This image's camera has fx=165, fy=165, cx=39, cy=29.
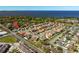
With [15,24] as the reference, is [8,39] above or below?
below

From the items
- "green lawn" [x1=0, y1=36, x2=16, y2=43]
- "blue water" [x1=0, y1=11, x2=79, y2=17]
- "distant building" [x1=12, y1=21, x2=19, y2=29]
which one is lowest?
"green lawn" [x1=0, y1=36, x2=16, y2=43]

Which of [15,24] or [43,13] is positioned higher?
[43,13]

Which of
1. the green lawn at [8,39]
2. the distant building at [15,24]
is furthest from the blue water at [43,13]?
the green lawn at [8,39]

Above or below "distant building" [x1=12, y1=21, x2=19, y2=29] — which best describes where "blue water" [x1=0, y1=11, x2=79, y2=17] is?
above

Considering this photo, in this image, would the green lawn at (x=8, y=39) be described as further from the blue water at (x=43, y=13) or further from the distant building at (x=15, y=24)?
the blue water at (x=43, y=13)

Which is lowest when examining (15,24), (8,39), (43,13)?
(8,39)

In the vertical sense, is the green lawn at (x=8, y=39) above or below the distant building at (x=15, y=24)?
below

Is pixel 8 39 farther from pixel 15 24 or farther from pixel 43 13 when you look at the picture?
pixel 43 13

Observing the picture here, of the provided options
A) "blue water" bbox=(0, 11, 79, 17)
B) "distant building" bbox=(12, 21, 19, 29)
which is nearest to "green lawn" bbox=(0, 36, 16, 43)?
"distant building" bbox=(12, 21, 19, 29)

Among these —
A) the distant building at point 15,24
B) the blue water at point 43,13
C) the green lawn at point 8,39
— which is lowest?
the green lawn at point 8,39

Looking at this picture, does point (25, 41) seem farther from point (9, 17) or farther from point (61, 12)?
point (61, 12)

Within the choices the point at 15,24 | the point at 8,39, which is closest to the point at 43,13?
the point at 15,24

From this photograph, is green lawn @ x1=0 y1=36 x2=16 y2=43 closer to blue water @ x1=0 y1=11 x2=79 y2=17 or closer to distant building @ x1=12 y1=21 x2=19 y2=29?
distant building @ x1=12 y1=21 x2=19 y2=29
